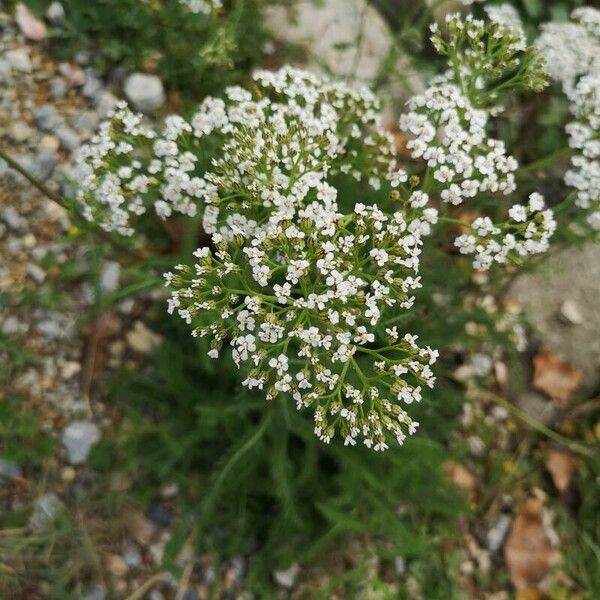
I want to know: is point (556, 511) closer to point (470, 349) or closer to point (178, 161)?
point (470, 349)

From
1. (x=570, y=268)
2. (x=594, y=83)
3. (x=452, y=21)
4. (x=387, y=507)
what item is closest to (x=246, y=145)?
(x=452, y=21)

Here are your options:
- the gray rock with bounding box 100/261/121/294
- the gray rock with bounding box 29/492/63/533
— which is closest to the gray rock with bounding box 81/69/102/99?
the gray rock with bounding box 100/261/121/294

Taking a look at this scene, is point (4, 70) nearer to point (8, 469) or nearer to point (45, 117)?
point (45, 117)

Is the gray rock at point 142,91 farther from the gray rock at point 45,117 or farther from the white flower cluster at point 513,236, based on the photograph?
the white flower cluster at point 513,236

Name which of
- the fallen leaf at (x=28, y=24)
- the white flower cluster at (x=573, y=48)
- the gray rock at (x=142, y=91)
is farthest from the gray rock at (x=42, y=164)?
the white flower cluster at (x=573, y=48)

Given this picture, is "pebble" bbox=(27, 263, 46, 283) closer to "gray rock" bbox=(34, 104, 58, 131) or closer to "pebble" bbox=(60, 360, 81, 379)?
"pebble" bbox=(60, 360, 81, 379)

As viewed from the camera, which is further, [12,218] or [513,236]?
[12,218]

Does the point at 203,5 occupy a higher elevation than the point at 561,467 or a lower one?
higher

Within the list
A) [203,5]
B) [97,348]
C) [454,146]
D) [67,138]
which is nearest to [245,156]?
[454,146]
